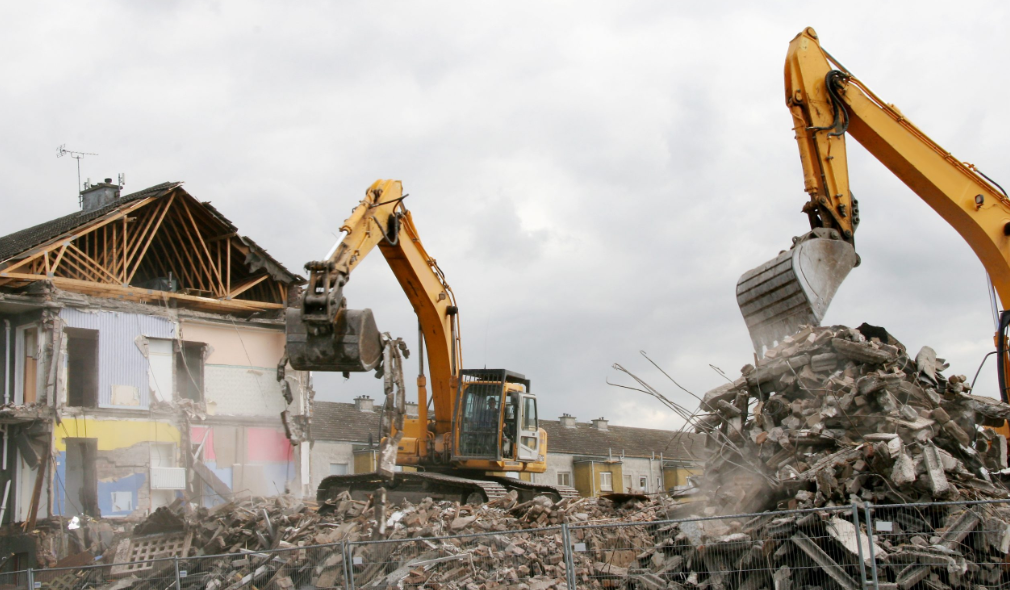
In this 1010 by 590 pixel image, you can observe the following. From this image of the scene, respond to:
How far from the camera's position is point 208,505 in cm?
2017

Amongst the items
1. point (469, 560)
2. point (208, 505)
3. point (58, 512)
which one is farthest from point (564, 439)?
point (469, 560)

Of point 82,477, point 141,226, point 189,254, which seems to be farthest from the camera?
point 189,254

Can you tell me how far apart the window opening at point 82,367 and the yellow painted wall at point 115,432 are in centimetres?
53

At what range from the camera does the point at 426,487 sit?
14.7m

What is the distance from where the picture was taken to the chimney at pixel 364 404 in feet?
123

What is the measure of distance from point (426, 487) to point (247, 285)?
31.3 ft

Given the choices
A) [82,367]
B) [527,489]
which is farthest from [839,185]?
[82,367]

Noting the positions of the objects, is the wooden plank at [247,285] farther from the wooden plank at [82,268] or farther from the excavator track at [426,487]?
the excavator track at [426,487]

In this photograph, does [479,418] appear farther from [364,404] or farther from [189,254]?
[364,404]

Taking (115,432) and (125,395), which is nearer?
(115,432)

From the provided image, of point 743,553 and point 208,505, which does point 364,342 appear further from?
point 208,505

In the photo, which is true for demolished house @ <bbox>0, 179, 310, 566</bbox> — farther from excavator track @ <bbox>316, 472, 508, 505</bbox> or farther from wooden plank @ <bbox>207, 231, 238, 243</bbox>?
excavator track @ <bbox>316, 472, 508, 505</bbox>

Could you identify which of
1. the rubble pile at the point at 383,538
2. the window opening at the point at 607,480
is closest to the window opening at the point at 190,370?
the rubble pile at the point at 383,538

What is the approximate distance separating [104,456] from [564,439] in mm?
24059
